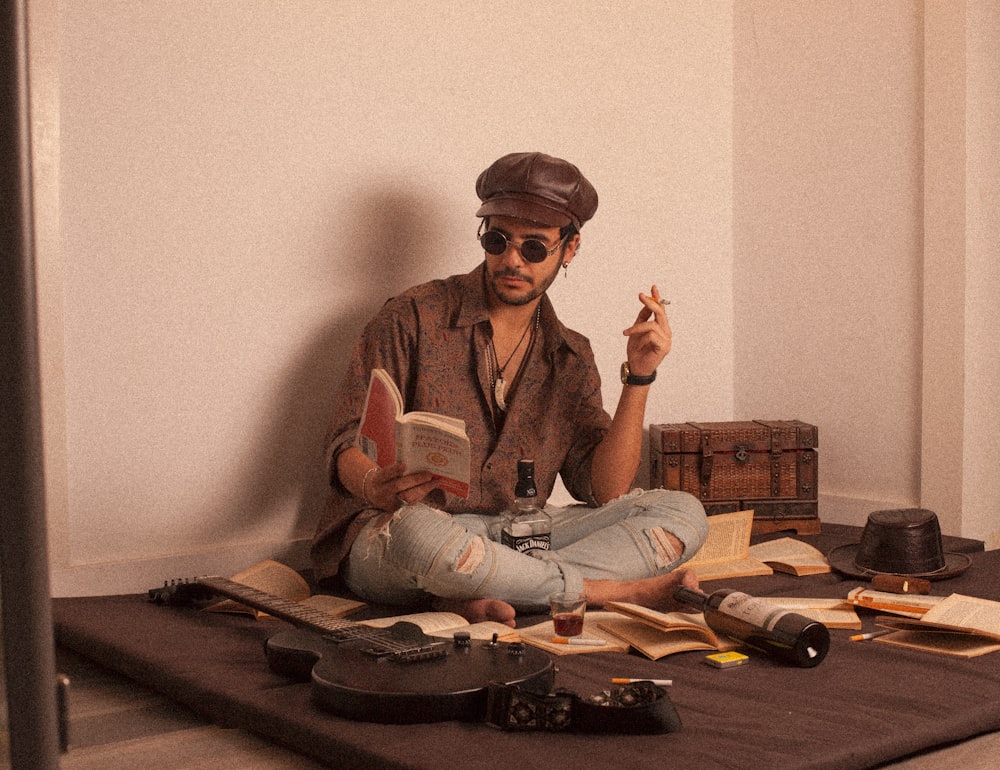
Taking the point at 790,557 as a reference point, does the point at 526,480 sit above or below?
above

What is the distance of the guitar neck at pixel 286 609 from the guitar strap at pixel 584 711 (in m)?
0.40

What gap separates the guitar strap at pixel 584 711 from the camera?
1.60 meters

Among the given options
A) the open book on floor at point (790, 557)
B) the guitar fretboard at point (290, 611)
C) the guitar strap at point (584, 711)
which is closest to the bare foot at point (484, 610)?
the guitar fretboard at point (290, 611)

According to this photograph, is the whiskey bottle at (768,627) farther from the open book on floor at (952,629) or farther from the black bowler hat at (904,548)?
the black bowler hat at (904,548)

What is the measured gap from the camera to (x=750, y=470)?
3535mm

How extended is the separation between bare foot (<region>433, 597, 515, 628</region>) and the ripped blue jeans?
0.06 ft

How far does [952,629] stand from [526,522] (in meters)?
0.96

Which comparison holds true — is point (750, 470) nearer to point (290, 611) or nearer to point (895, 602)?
point (895, 602)

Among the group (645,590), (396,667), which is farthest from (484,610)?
(396,667)

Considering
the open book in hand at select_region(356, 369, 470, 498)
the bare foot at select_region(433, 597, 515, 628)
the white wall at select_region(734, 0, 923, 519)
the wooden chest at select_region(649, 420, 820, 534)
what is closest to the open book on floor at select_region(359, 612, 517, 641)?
the bare foot at select_region(433, 597, 515, 628)

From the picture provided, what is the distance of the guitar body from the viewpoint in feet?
5.44

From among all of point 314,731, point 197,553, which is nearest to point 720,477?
point 197,553

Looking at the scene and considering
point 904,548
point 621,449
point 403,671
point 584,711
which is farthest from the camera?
point 621,449

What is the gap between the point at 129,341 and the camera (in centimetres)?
272
